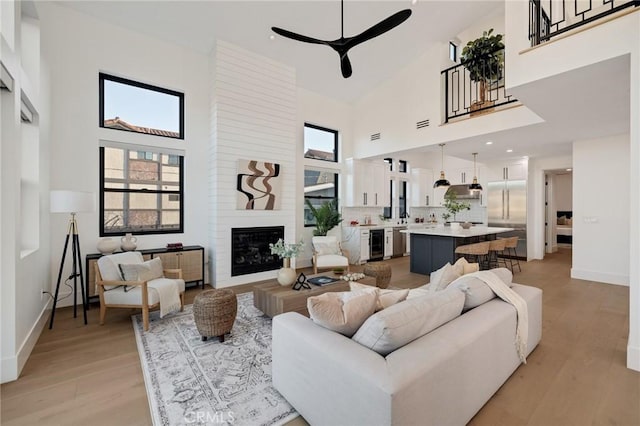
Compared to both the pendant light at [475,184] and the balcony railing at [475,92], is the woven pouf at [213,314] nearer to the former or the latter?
the balcony railing at [475,92]

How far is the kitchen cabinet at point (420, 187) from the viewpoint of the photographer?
8914mm

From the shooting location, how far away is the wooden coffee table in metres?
3.08

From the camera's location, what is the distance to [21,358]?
2.42 m

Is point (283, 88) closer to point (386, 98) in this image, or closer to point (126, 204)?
point (386, 98)

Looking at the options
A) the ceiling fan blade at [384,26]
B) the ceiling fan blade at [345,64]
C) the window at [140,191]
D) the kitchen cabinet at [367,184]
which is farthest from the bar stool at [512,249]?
the window at [140,191]

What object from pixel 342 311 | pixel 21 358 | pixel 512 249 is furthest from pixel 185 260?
pixel 512 249

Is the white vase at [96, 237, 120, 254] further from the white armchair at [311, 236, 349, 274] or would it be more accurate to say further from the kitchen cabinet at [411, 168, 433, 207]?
the kitchen cabinet at [411, 168, 433, 207]

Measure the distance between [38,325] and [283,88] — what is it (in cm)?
518

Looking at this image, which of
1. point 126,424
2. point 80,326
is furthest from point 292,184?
point 126,424

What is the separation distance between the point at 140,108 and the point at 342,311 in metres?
4.91

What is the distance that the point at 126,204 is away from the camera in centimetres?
455

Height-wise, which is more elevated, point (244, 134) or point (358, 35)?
point (358, 35)

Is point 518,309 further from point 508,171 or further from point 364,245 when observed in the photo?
point 508,171

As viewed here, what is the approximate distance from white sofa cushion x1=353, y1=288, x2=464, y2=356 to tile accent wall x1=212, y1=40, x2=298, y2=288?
3.90 metres
